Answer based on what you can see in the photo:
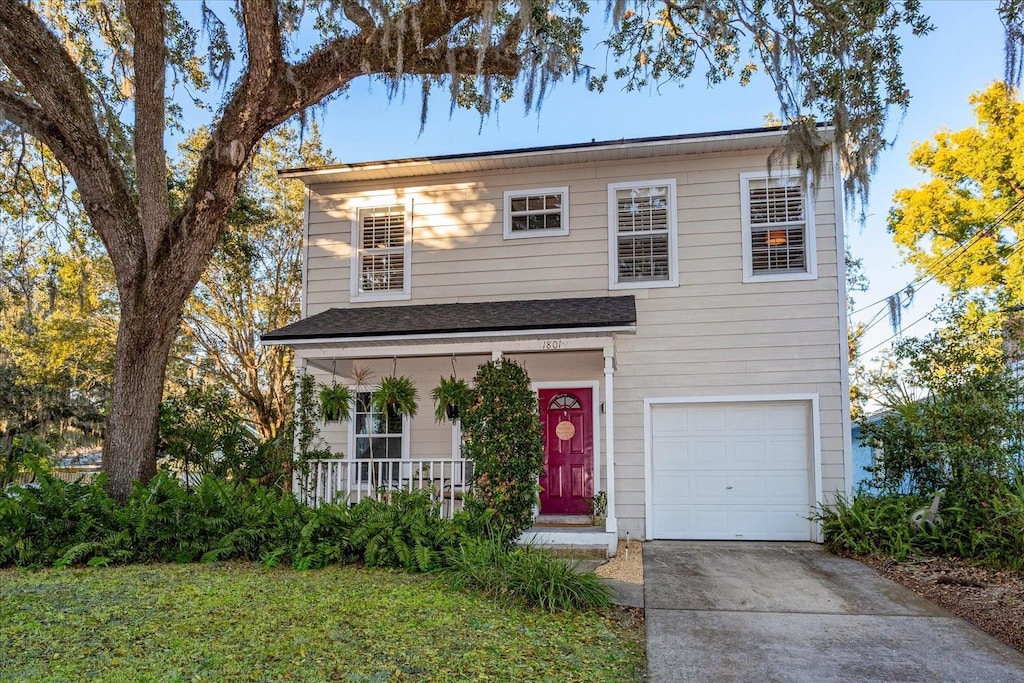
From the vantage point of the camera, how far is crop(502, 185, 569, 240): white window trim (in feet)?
32.0

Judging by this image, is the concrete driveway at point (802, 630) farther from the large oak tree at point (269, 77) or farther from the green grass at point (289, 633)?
the large oak tree at point (269, 77)

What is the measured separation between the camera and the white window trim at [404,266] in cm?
1018

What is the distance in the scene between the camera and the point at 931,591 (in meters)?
6.15

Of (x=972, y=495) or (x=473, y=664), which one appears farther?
(x=972, y=495)

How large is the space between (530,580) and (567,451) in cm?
416

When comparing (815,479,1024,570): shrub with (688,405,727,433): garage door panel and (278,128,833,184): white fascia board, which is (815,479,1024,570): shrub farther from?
(278,128,833,184): white fascia board

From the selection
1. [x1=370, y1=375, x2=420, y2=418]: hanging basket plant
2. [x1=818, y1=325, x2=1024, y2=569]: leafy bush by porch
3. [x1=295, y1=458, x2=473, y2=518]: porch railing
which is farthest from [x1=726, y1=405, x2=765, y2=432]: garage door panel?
[x1=370, y1=375, x2=420, y2=418]: hanging basket plant

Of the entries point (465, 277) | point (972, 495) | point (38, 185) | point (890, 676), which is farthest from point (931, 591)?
Answer: point (38, 185)

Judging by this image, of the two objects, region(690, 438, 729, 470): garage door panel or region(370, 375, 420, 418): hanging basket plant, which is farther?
region(690, 438, 729, 470): garage door panel

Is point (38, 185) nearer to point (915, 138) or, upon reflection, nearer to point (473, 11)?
point (473, 11)

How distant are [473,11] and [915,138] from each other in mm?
16704

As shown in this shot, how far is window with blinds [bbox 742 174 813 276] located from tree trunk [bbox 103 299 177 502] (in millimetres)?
7709

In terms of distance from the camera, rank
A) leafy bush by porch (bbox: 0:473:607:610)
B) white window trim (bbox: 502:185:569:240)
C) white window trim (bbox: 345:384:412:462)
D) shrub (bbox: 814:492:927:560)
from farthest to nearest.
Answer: white window trim (bbox: 345:384:412:462)
white window trim (bbox: 502:185:569:240)
shrub (bbox: 814:492:927:560)
leafy bush by porch (bbox: 0:473:607:610)

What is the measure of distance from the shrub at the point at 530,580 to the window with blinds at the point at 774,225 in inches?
206
